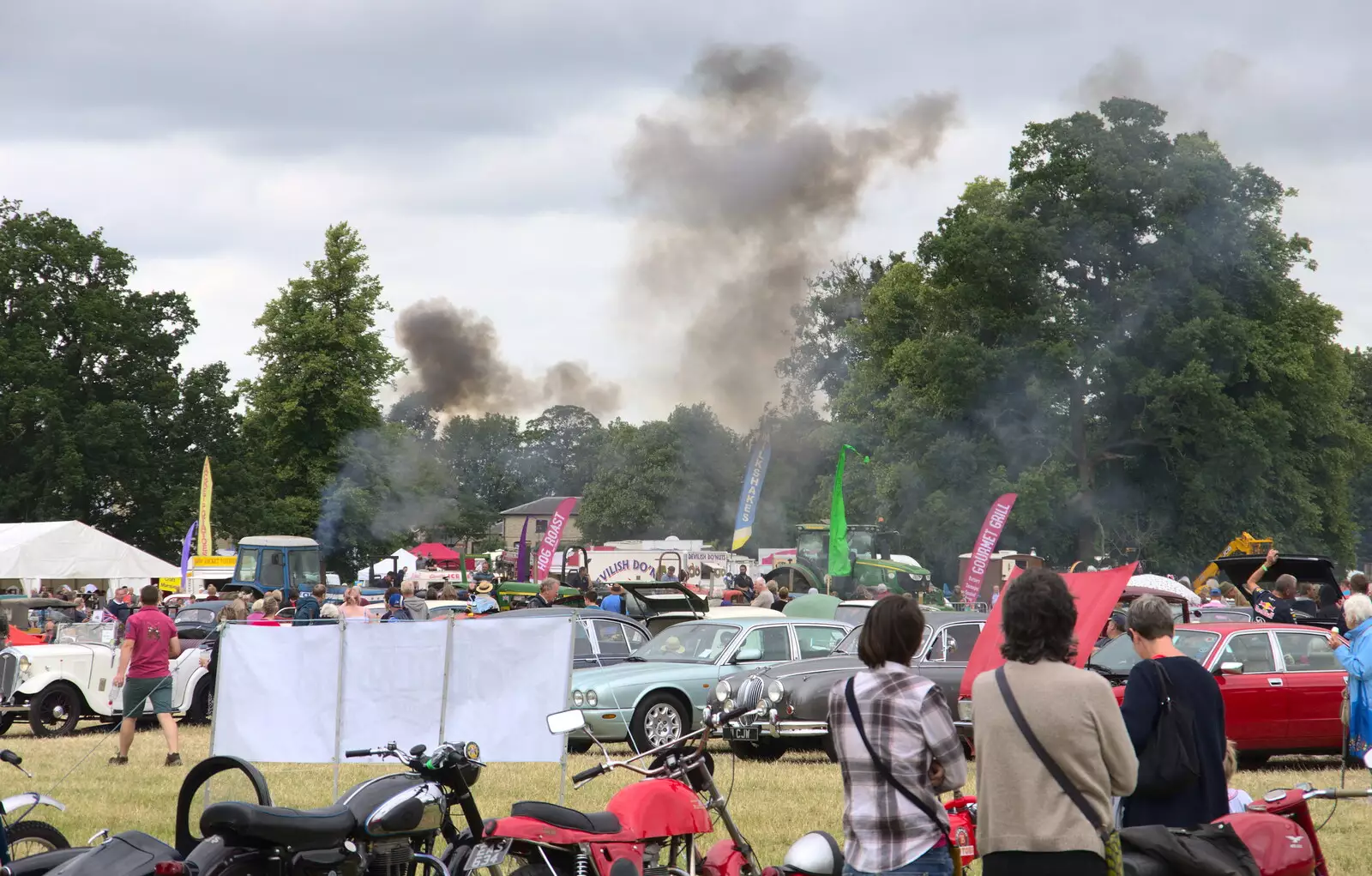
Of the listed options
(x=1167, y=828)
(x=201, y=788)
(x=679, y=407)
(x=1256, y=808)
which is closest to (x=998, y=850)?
(x=1167, y=828)

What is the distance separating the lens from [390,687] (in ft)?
35.5

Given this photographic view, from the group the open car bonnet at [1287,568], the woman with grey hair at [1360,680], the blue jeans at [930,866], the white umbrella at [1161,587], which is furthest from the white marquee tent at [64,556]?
the blue jeans at [930,866]

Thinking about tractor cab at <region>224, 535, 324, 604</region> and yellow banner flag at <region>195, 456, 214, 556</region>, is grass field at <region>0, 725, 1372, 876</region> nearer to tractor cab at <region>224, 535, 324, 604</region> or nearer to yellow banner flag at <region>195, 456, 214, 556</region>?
tractor cab at <region>224, 535, 324, 604</region>

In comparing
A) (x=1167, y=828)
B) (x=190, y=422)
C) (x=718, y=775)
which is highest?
(x=190, y=422)

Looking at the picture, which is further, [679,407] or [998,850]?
[679,407]

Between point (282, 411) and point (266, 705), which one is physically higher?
point (282, 411)

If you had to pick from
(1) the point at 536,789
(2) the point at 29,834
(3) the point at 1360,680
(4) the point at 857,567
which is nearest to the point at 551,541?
(4) the point at 857,567

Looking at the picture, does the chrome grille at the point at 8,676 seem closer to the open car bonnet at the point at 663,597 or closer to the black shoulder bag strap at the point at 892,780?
the open car bonnet at the point at 663,597

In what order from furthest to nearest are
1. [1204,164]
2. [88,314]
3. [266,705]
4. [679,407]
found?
[679,407] < [88,314] < [1204,164] < [266,705]

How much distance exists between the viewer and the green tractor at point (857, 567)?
4481 cm

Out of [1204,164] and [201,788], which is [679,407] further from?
[201,788]

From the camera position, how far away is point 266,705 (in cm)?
1098

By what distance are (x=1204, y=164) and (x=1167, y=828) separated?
141 feet

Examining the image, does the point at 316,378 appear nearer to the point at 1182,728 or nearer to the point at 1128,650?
the point at 1128,650
